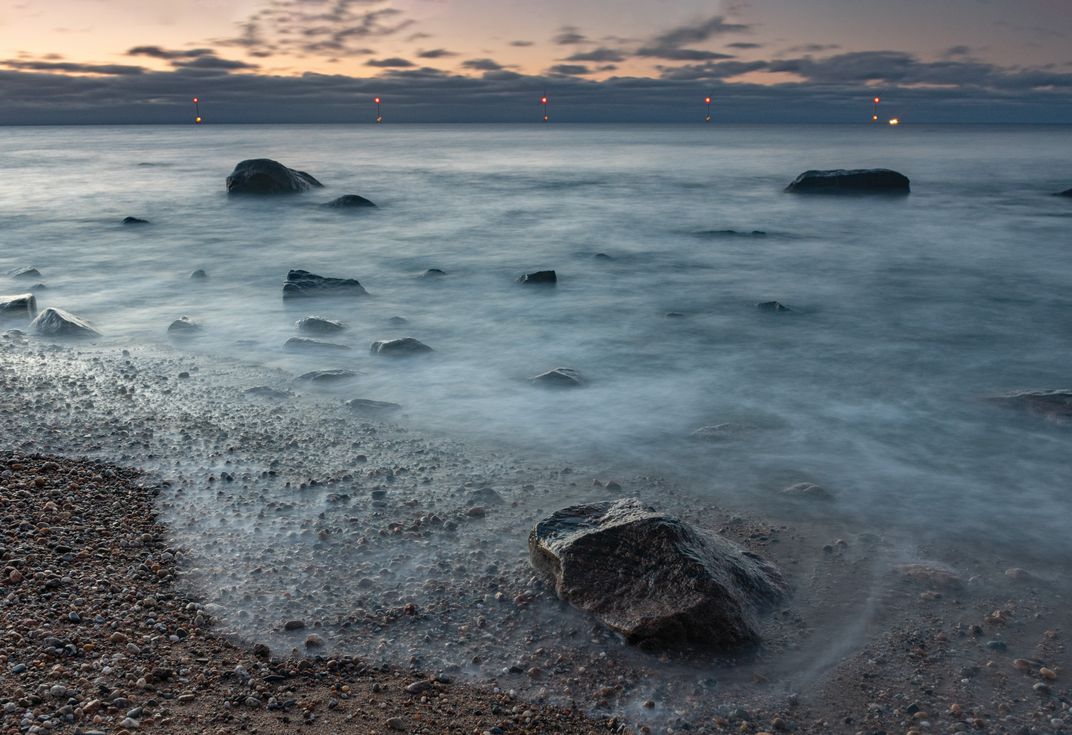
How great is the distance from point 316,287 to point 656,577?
22.9 feet

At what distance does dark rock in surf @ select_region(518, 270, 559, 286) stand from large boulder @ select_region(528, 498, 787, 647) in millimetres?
7020

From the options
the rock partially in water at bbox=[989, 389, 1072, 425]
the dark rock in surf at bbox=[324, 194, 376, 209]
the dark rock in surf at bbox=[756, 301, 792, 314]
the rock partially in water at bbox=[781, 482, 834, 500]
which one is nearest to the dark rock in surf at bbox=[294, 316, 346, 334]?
the dark rock in surf at bbox=[756, 301, 792, 314]

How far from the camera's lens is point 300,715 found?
2.72 m

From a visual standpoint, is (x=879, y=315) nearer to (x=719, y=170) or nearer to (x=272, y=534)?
(x=272, y=534)

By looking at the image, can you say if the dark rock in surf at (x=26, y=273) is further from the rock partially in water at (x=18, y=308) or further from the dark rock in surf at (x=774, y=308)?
the dark rock in surf at (x=774, y=308)

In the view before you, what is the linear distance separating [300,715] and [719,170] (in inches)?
1308

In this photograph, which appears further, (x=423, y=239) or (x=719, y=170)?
(x=719, y=170)

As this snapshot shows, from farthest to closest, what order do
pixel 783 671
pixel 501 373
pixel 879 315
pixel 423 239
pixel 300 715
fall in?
1. pixel 423 239
2. pixel 879 315
3. pixel 501 373
4. pixel 783 671
5. pixel 300 715

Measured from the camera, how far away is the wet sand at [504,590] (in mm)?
2906

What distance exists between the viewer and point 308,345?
7191mm

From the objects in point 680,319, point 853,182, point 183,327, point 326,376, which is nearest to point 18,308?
point 183,327

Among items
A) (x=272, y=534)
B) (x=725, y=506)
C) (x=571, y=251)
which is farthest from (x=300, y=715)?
(x=571, y=251)

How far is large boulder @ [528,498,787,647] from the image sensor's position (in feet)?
10.3

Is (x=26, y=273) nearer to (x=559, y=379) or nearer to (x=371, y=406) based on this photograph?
(x=371, y=406)
